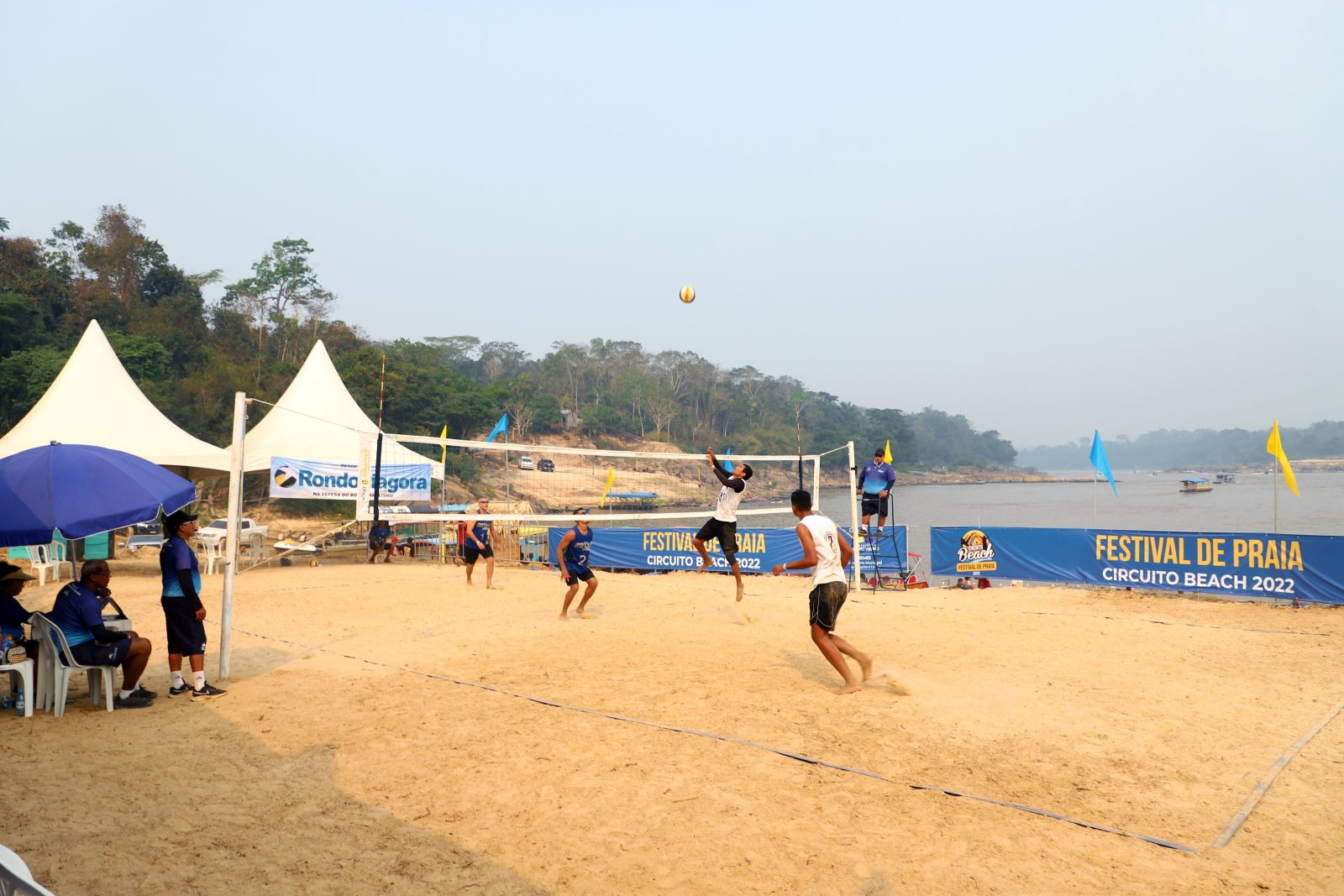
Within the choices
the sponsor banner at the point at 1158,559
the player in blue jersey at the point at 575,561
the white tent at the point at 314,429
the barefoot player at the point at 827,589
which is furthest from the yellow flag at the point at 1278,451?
the white tent at the point at 314,429

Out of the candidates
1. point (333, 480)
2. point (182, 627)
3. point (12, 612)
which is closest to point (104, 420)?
point (333, 480)

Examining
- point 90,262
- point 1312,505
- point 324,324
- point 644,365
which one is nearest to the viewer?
point 90,262

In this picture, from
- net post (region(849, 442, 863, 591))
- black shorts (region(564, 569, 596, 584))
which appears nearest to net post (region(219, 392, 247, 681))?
black shorts (region(564, 569, 596, 584))

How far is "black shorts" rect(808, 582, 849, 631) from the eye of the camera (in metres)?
6.90

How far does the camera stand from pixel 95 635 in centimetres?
639

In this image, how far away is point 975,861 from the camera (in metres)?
3.92

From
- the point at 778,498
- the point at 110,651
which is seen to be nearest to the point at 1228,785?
the point at 110,651

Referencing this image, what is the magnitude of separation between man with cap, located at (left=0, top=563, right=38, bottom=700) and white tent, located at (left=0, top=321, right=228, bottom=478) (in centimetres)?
1130

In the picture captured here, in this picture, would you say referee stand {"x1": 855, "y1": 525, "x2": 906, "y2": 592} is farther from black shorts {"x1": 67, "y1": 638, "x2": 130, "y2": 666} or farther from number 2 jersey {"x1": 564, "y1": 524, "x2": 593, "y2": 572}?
black shorts {"x1": 67, "y1": 638, "x2": 130, "y2": 666}

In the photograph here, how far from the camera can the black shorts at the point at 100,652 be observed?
628cm

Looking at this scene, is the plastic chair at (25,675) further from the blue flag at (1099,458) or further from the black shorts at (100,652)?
the blue flag at (1099,458)

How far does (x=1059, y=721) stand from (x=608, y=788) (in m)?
3.57

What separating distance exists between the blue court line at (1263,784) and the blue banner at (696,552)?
1006 cm

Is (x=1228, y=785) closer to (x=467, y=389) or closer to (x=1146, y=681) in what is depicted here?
(x=1146, y=681)
